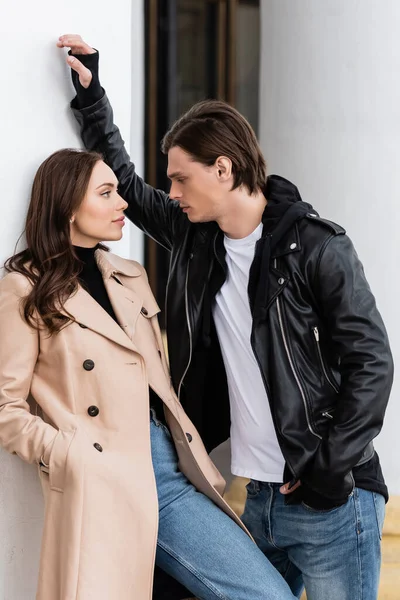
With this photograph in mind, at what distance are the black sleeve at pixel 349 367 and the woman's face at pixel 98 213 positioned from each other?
652mm

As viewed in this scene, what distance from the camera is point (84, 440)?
2.44m

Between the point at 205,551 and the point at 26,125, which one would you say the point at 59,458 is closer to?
the point at 205,551

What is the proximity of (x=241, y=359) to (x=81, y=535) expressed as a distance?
70 cm

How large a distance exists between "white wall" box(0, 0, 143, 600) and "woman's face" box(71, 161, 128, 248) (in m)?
0.22

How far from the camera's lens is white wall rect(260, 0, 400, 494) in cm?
403

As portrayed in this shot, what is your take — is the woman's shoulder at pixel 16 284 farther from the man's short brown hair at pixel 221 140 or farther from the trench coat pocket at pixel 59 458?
the man's short brown hair at pixel 221 140

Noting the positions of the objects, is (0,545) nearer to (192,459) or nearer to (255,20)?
(192,459)

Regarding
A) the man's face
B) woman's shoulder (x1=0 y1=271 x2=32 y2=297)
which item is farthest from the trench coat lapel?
the man's face

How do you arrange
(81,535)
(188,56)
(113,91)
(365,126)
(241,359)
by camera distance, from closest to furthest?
(81,535) → (241,359) → (113,91) → (365,126) → (188,56)

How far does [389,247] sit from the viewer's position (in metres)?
4.12

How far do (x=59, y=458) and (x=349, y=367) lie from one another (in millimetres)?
853

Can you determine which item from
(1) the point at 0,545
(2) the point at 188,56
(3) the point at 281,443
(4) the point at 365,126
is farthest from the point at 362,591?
(2) the point at 188,56

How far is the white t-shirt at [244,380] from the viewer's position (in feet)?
8.58

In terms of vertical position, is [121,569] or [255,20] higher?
[255,20]
